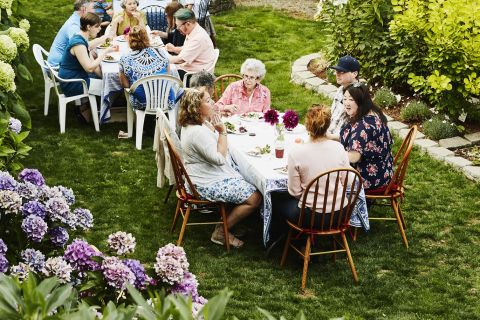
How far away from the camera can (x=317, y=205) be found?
516cm

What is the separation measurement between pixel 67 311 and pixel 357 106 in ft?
13.0

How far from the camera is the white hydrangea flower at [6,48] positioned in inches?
157

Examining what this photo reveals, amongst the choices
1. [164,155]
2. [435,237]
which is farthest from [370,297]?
[164,155]

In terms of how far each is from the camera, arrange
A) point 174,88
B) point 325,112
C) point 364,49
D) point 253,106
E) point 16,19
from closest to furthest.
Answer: point 325,112
point 16,19
point 253,106
point 174,88
point 364,49

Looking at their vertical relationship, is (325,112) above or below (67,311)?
below

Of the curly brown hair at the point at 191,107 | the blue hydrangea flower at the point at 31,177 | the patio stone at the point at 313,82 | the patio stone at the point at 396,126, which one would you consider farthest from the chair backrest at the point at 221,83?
the blue hydrangea flower at the point at 31,177

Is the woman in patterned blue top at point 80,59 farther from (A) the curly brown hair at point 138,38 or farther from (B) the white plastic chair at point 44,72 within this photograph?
(A) the curly brown hair at point 138,38

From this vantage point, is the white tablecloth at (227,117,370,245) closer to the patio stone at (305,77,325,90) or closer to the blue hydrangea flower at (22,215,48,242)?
the blue hydrangea flower at (22,215,48,242)

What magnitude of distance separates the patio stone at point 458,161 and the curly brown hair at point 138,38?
3.19 metres

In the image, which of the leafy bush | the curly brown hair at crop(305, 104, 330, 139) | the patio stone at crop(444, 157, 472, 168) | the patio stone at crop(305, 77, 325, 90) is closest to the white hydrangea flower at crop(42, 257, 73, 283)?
the leafy bush

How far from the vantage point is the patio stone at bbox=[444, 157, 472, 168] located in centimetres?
725

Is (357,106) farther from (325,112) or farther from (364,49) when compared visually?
(364,49)

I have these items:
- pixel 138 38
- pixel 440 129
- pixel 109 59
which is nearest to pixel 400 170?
pixel 440 129

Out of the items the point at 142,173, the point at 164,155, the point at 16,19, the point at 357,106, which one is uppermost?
the point at 16,19
